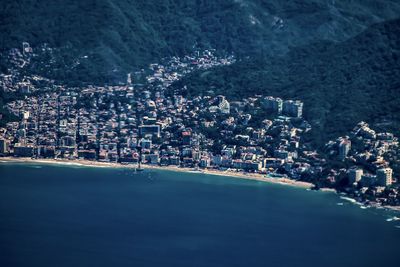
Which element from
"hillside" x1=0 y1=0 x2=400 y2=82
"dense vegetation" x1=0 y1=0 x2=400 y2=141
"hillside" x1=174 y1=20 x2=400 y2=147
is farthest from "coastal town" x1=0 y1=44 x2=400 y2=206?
"hillside" x1=0 y1=0 x2=400 y2=82

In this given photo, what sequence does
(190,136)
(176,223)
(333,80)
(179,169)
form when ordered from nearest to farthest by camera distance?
(176,223) < (179,169) < (190,136) < (333,80)

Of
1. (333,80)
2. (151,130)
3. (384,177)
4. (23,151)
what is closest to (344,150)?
(384,177)

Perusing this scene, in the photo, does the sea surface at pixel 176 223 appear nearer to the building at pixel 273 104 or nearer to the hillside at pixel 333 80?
the hillside at pixel 333 80

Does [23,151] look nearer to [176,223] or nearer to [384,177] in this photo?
[176,223]

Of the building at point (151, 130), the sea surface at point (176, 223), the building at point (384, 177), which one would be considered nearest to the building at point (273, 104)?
the building at point (151, 130)

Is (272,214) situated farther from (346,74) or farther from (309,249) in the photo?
(346,74)

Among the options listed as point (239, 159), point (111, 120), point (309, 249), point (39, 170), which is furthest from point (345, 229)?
point (111, 120)

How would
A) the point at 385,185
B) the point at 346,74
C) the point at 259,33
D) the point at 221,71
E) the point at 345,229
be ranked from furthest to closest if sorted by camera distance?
the point at 259,33
the point at 221,71
the point at 346,74
the point at 385,185
the point at 345,229
